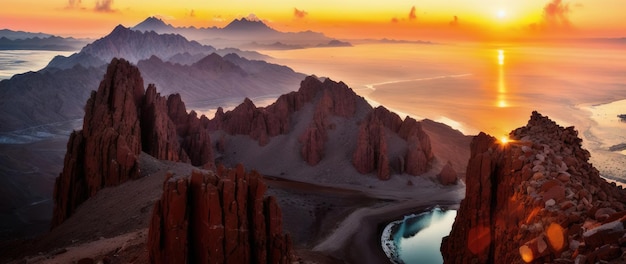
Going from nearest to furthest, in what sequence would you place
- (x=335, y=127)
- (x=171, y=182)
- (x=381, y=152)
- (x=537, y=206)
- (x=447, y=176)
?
1. (x=537, y=206)
2. (x=171, y=182)
3. (x=447, y=176)
4. (x=381, y=152)
5. (x=335, y=127)

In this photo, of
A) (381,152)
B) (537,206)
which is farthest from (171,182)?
(381,152)

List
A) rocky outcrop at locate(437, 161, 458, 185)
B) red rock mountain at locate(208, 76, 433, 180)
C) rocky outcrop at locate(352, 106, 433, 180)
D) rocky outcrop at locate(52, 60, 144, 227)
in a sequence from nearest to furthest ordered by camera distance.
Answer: rocky outcrop at locate(52, 60, 144, 227) → rocky outcrop at locate(437, 161, 458, 185) → rocky outcrop at locate(352, 106, 433, 180) → red rock mountain at locate(208, 76, 433, 180)

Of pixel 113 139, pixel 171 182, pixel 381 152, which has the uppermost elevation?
pixel 171 182

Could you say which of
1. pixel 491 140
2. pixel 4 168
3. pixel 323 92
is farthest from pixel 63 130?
pixel 491 140

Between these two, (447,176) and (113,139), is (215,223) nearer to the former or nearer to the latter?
(113,139)

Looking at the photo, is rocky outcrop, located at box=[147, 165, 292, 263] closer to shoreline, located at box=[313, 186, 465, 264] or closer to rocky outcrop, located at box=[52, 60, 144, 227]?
shoreline, located at box=[313, 186, 465, 264]

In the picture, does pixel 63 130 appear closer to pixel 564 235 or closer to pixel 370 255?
pixel 370 255

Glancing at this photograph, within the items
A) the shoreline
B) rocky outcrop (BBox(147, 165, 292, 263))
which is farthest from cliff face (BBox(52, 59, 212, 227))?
rocky outcrop (BBox(147, 165, 292, 263))
